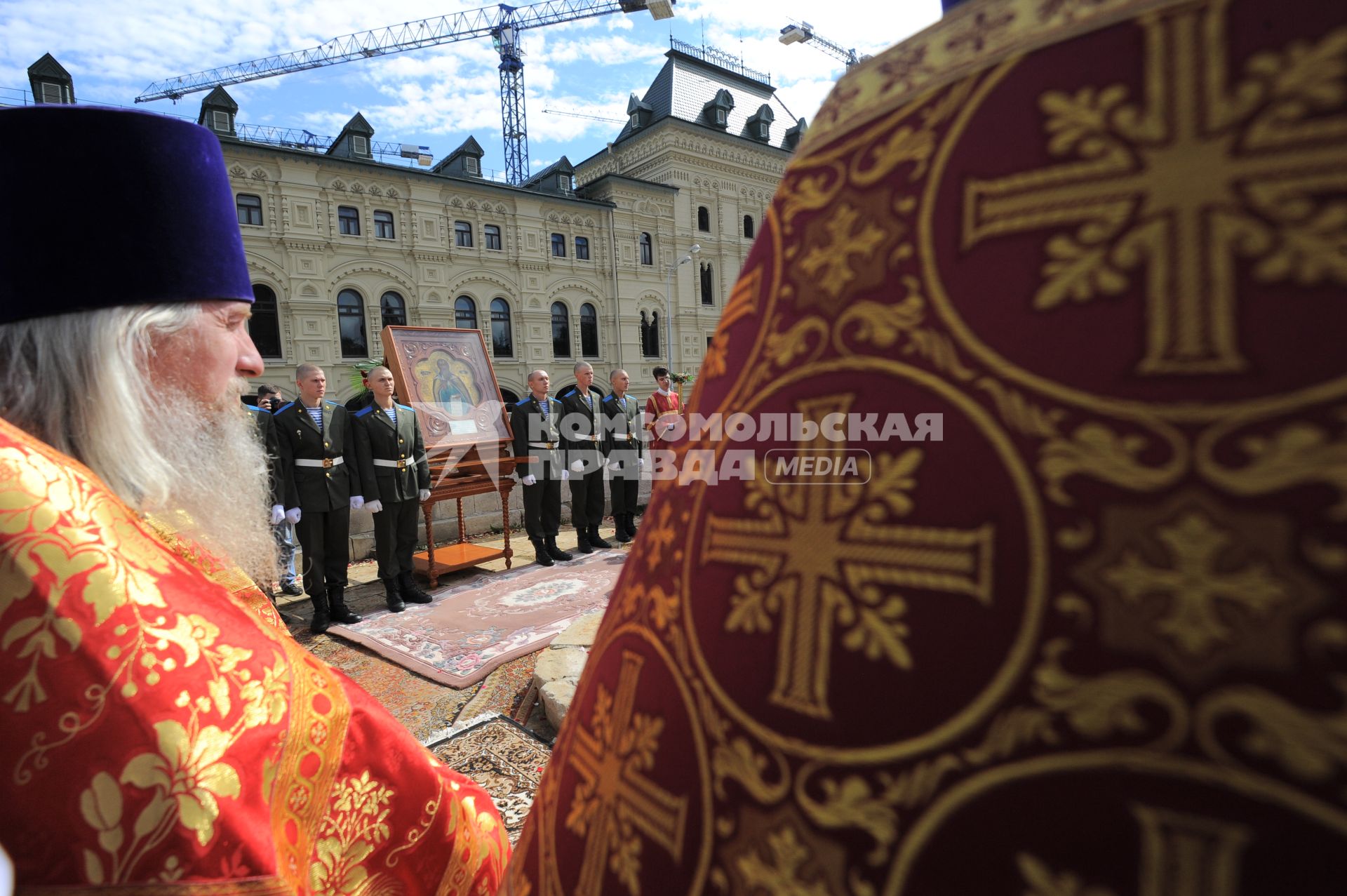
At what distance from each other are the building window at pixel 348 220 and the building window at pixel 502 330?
4.49 m

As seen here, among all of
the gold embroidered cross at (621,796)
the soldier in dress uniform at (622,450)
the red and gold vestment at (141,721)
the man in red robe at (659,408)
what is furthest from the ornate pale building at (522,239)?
the gold embroidered cross at (621,796)

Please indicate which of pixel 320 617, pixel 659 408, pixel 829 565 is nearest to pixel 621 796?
pixel 829 565

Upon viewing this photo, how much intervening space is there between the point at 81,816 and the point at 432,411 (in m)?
5.60

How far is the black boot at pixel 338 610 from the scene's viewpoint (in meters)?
4.70

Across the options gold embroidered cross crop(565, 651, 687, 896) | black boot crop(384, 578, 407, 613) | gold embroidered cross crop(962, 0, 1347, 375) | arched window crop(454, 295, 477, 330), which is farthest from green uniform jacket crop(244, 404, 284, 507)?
arched window crop(454, 295, 477, 330)

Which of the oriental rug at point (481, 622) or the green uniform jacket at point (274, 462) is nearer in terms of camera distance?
the oriental rug at point (481, 622)

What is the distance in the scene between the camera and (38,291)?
1.03 m

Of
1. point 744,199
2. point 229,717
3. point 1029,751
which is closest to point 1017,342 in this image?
point 1029,751

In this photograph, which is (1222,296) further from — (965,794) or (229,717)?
(229,717)

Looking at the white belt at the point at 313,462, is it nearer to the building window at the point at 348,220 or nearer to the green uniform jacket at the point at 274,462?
the green uniform jacket at the point at 274,462

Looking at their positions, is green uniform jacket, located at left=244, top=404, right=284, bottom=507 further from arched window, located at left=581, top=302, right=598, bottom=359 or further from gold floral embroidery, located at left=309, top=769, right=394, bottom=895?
arched window, located at left=581, top=302, right=598, bottom=359

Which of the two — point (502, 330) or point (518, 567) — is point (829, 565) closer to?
point (518, 567)

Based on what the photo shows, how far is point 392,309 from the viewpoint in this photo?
65.9 feet

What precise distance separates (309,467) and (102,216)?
4.09 m
